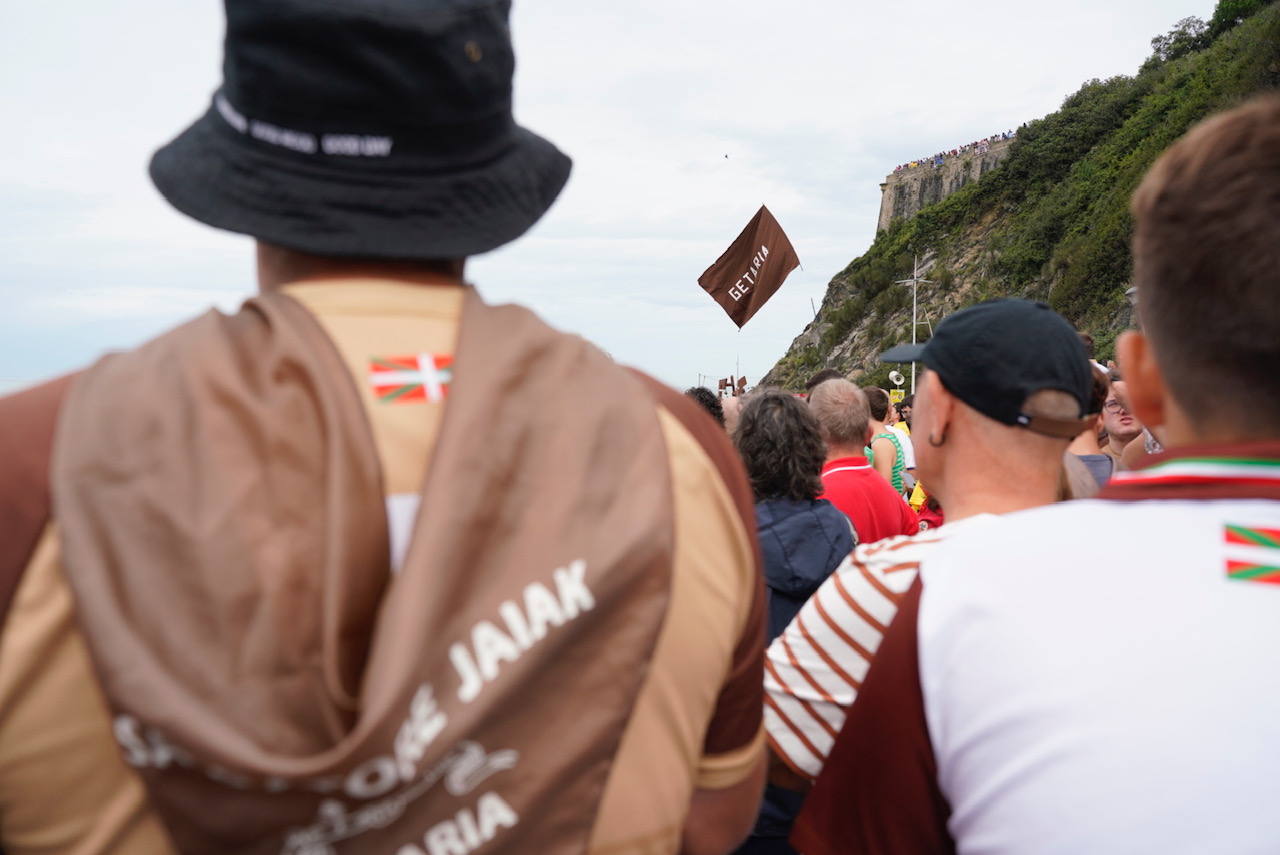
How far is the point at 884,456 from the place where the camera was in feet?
21.0

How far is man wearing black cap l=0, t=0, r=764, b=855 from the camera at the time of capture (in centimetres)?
85

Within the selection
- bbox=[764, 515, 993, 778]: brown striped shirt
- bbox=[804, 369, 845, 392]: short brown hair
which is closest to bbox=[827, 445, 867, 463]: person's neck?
bbox=[804, 369, 845, 392]: short brown hair

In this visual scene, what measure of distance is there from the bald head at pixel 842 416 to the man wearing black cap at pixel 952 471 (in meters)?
2.22

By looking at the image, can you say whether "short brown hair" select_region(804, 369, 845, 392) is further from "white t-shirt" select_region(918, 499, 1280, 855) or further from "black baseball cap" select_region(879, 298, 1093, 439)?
"white t-shirt" select_region(918, 499, 1280, 855)

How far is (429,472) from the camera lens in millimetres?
939

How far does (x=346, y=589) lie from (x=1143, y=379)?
1.08 meters

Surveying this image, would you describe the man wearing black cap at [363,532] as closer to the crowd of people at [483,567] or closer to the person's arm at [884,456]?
the crowd of people at [483,567]

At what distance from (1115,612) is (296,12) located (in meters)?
1.19

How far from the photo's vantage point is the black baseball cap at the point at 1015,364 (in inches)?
77.5

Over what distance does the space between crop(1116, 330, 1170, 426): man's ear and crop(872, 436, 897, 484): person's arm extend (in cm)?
510

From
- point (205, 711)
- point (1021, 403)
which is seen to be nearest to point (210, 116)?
point (205, 711)

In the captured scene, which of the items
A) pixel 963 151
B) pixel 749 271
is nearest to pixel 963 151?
pixel 963 151

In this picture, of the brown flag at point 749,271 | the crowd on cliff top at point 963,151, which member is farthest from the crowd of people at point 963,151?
the brown flag at point 749,271

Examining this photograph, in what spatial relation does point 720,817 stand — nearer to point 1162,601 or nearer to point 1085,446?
point 1162,601
